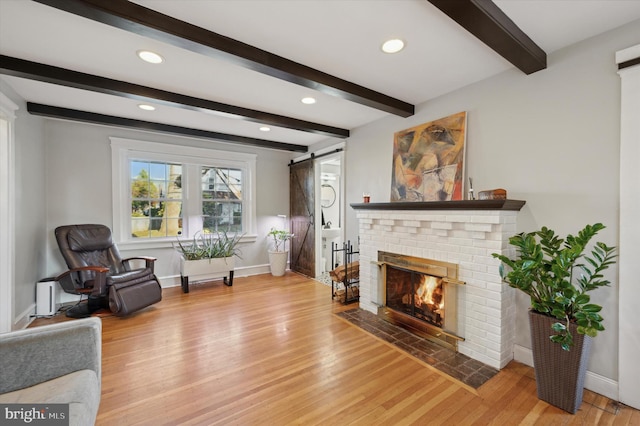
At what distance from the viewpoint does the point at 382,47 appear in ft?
6.70

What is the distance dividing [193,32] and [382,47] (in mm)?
1312

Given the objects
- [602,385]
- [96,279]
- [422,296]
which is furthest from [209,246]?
[602,385]

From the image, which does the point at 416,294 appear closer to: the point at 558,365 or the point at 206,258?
the point at 558,365

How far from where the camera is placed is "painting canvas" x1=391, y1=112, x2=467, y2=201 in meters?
2.68

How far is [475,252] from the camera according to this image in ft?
7.60

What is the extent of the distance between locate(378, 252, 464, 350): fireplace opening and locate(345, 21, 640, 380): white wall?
1.76 feet

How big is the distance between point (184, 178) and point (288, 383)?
3833 millimetres

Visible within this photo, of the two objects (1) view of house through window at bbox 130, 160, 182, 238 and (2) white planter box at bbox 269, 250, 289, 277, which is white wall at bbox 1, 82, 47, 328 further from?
(2) white planter box at bbox 269, 250, 289, 277

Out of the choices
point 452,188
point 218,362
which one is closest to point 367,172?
point 452,188

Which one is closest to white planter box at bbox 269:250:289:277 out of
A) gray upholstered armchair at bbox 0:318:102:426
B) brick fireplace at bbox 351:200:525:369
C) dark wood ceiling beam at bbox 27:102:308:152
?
dark wood ceiling beam at bbox 27:102:308:152

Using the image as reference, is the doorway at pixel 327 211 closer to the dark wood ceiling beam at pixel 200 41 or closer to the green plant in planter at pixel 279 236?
the green plant in planter at pixel 279 236

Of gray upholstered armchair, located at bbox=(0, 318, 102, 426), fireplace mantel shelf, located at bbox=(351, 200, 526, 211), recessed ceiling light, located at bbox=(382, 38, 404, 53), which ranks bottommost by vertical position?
gray upholstered armchair, located at bbox=(0, 318, 102, 426)

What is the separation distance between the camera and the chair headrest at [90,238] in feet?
11.1

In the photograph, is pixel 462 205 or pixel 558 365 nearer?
pixel 558 365
